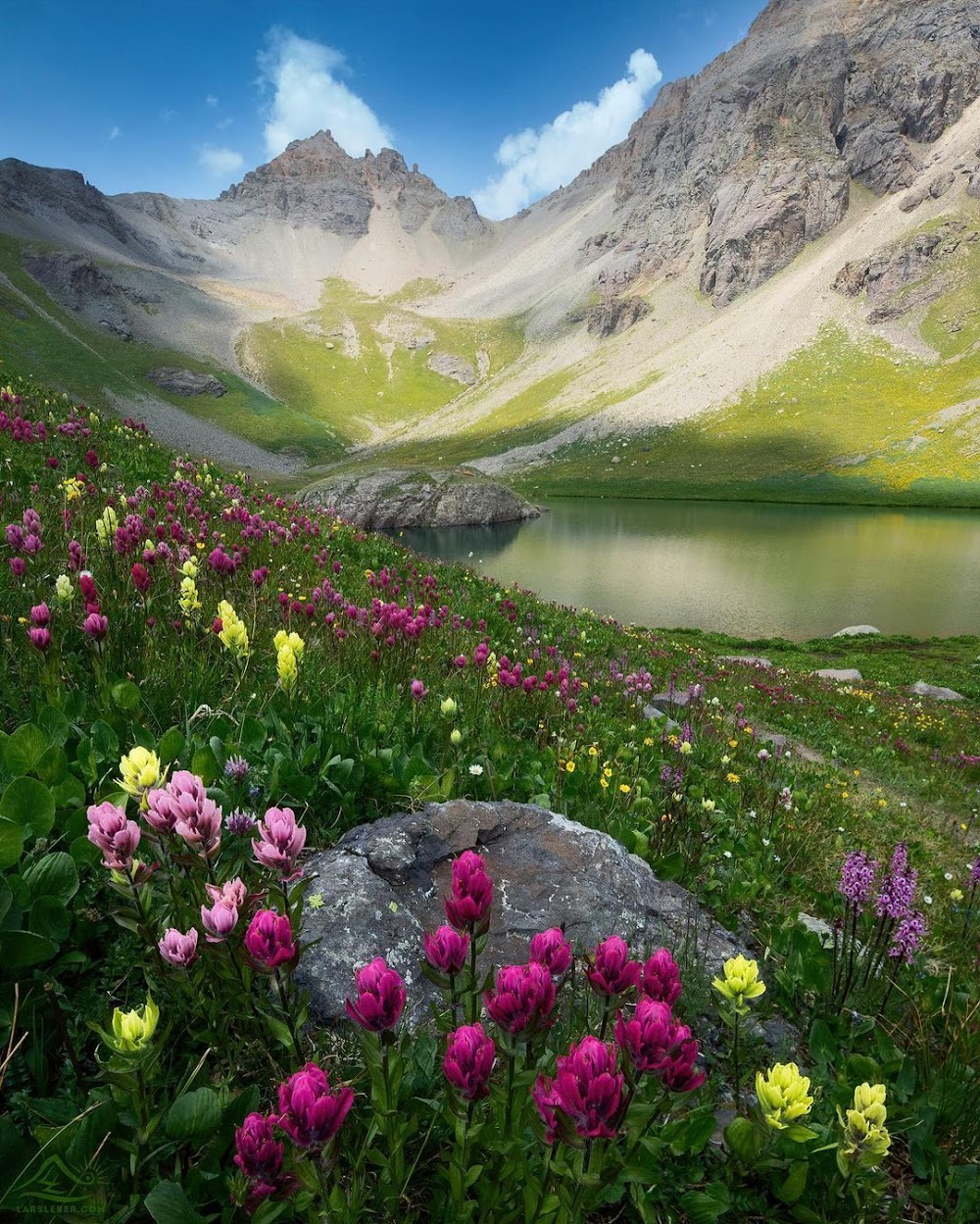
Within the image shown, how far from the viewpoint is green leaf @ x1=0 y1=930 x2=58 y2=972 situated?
186 cm

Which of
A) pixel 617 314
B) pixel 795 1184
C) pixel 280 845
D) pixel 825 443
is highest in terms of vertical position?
pixel 617 314

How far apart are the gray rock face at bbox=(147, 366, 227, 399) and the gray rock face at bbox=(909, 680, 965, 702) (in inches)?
6859

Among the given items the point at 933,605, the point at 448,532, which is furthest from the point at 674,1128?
the point at 448,532

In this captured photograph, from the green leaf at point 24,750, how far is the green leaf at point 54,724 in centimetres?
30

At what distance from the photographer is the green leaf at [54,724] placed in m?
3.07

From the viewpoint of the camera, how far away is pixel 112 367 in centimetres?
14575

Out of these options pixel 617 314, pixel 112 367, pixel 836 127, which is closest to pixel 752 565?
pixel 112 367

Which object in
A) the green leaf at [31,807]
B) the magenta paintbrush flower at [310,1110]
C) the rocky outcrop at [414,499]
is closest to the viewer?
the magenta paintbrush flower at [310,1110]

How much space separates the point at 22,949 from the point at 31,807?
0.69 metres

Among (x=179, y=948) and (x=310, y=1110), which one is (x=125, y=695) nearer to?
(x=179, y=948)

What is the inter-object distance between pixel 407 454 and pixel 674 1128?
155 metres

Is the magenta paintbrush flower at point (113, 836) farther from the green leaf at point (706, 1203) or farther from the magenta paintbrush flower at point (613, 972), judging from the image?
the green leaf at point (706, 1203)

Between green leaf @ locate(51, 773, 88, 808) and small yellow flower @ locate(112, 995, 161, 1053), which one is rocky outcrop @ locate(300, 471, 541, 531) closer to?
green leaf @ locate(51, 773, 88, 808)

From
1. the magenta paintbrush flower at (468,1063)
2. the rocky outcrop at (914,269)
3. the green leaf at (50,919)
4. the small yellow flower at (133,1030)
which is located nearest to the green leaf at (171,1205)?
the small yellow flower at (133,1030)
